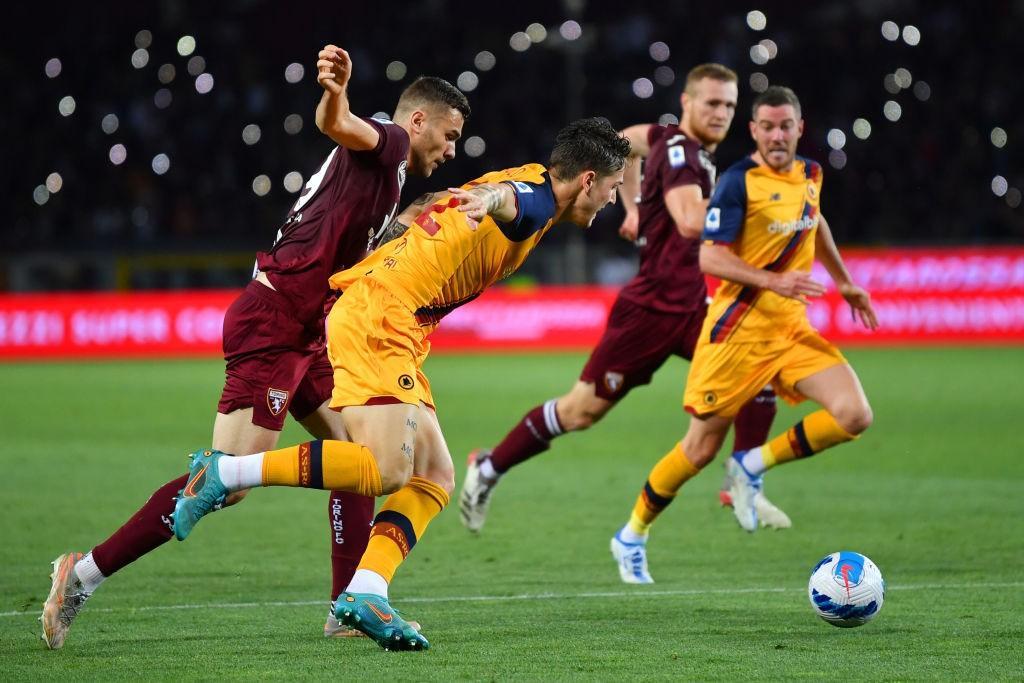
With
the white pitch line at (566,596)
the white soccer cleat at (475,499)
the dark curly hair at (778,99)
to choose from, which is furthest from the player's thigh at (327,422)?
the dark curly hair at (778,99)

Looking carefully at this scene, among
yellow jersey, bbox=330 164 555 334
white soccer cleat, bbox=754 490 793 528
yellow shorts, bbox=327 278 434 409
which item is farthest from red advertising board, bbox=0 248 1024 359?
yellow shorts, bbox=327 278 434 409

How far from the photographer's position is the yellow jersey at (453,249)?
5.20 metres

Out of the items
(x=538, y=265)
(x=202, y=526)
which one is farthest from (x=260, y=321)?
(x=538, y=265)

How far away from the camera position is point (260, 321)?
18.5 ft

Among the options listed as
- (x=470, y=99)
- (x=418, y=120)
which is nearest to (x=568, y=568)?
(x=418, y=120)

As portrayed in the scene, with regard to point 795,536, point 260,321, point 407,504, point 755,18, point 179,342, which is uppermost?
point 755,18

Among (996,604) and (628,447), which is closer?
(996,604)

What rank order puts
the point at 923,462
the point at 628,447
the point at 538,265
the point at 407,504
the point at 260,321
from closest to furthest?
1. the point at 407,504
2. the point at 260,321
3. the point at 923,462
4. the point at 628,447
5. the point at 538,265

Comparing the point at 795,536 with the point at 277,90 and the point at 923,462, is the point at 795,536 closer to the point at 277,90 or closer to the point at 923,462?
the point at 923,462

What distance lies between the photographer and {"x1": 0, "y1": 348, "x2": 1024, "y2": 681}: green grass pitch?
15.9ft

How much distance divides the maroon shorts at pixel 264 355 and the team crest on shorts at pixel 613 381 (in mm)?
2731

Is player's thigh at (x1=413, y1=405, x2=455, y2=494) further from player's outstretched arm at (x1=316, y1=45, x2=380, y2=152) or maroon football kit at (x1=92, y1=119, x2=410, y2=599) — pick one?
player's outstretched arm at (x1=316, y1=45, x2=380, y2=152)

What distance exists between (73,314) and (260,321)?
18.5 m

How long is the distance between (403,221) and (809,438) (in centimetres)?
271
